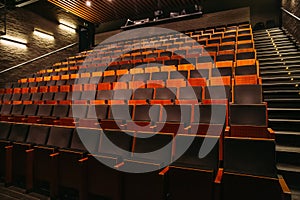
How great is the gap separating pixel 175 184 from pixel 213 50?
1.00 m

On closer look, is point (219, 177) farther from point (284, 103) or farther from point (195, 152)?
point (284, 103)

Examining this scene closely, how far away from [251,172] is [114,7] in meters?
1.85

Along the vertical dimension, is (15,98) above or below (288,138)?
above

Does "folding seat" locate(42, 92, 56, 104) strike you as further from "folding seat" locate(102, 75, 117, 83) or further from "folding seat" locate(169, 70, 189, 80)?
"folding seat" locate(169, 70, 189, 80)

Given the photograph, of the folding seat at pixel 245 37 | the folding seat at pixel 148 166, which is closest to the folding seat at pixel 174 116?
the folding seat at pixel 148 166

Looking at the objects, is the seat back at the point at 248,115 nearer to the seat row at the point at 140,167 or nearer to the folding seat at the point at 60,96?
the seat row at the point at 140,167

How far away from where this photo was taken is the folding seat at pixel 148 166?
38 centimetres

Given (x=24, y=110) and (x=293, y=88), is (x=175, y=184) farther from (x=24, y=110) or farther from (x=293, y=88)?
(x=24, y=110)

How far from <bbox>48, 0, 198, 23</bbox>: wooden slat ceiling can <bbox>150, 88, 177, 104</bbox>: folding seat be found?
4.00 feet

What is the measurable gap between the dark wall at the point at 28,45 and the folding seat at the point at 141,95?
1262 mm

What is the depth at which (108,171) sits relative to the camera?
0.42 m

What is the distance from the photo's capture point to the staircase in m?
0.47

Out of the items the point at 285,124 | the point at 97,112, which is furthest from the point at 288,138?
the point at 97,112

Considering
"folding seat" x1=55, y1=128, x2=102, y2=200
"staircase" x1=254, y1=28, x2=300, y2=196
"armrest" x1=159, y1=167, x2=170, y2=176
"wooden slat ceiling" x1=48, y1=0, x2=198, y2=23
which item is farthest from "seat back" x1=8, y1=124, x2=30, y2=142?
"wooden slat ceiling" x1=48, y1=0, x2=198, y2=23
